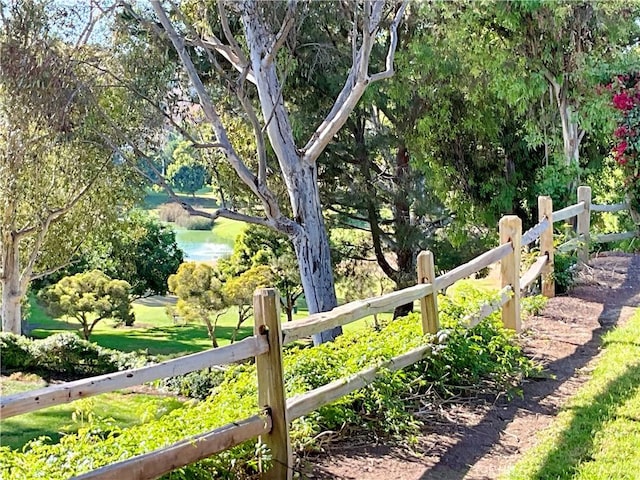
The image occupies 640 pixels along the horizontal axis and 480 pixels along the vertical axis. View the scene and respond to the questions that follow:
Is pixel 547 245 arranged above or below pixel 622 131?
below

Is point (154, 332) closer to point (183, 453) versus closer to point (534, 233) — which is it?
point (534, 233)

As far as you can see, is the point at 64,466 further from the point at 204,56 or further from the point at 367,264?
the point at 367,264

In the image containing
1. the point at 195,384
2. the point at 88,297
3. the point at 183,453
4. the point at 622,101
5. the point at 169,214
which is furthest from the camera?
the point at 169,214

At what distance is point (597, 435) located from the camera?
4.16 m

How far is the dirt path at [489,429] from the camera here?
394 cm

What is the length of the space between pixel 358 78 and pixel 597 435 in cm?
744

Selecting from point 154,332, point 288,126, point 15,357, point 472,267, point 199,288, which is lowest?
point 154,332

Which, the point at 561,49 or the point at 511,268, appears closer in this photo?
the point at 511,268

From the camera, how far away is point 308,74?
1436 cm

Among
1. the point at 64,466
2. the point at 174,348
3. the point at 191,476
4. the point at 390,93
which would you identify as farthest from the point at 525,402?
the point at 174,348

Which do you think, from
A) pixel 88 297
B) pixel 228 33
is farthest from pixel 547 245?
pixel 88 297

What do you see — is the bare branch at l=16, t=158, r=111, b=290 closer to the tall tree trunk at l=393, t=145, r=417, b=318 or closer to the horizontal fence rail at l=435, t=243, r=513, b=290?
the tall tree trunk at l=393, t=145, r=417, b=318

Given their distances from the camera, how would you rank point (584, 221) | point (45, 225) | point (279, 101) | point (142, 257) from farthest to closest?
point (142, 257) < point (45, 225) < point (279, 101) < point (584, 221)

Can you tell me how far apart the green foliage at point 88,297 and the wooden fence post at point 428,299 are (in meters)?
20.4
